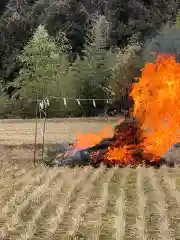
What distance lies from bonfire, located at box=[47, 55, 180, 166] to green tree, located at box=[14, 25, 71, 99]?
8894 mm

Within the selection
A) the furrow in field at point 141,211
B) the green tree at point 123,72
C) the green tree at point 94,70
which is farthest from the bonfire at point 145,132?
the green tree at point 94,70

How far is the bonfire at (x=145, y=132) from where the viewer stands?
12727 millimetres

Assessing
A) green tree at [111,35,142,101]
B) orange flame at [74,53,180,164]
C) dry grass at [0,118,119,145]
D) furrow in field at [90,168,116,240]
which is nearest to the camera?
furrow in field at [90,168,116,240]

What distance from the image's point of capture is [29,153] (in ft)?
51.4

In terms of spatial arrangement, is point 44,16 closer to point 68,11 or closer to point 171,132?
point 68,11

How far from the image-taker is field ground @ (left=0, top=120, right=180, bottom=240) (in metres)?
5.54

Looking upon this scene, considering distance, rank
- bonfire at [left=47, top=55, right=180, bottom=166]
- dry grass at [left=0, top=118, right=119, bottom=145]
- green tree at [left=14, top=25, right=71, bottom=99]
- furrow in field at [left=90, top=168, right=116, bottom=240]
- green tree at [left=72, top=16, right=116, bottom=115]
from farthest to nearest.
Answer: green tree at [left=14, top=25, right=71, bottom=99] → green tree at [left=72, top=16, right=116, bottom=115] → dry grass at [left=0, top=118, right=119, bottom=145] → bonfire at [left=47, top=55, right=180, bottom=166] → furrow in field at [left=90, top=168, right=116, bottom=240]

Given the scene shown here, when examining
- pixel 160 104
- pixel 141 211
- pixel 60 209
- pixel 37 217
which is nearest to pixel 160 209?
pixel 141 211

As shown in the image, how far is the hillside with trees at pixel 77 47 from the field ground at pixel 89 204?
1318 centimetres

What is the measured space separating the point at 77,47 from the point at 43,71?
12.5 feet

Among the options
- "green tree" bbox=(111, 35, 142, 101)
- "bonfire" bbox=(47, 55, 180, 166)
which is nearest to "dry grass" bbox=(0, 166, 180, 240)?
"bonfire" bbox=(47, 55, 180, 166)

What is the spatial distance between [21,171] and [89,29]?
1771cm

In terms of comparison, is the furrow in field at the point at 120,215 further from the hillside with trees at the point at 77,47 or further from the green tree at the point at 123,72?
the hillside with trees at the point at 77,47

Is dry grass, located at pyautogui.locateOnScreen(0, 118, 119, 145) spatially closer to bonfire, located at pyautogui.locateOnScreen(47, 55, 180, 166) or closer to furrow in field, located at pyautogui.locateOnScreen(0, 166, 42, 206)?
bonfire, located at pyautogui.locateOnScreen(47, 55, 180, 166)
